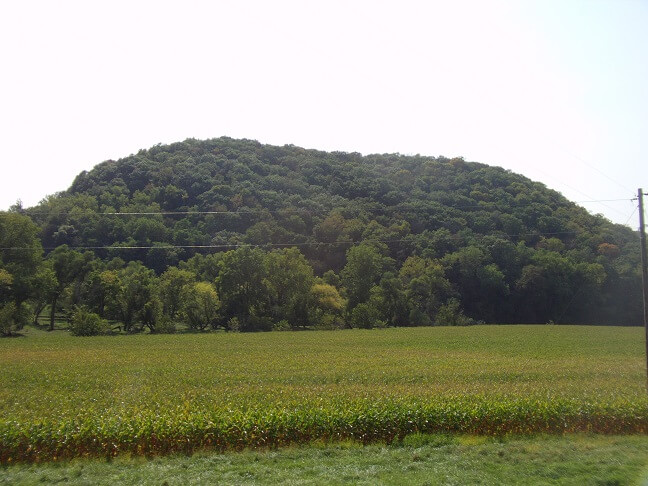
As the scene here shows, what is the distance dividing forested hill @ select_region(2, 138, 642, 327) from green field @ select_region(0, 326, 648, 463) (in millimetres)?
27269

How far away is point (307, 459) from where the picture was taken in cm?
1272

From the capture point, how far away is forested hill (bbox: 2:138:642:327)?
66.3 metres

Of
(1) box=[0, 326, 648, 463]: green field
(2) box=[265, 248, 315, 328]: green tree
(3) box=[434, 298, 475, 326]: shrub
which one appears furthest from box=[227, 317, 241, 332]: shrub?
(3) box=[434, 298, 475, 326]: shrub

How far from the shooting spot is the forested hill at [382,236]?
218ft

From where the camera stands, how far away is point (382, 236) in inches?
2933

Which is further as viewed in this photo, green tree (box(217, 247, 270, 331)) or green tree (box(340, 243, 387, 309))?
green tree (box(340, 243, 387, 309))

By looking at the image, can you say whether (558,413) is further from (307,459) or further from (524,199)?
(524,199)

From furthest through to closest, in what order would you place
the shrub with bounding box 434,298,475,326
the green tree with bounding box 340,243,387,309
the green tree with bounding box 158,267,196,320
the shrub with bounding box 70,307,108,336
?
the green tree with bounding box 340,243,387,309 → the shrub with bounding box 434,298,475,326 → the green tree with bounding box 158,267,196,320 → the shrub with bounding box 70,307,108,336

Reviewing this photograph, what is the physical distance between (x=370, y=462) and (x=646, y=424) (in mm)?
10024

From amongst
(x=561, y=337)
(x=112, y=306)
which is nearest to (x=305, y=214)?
(x=112, y=306)

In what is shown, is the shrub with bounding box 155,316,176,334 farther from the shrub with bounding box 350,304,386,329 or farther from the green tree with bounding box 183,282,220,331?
the shrub with bounding box 350,304,386,329

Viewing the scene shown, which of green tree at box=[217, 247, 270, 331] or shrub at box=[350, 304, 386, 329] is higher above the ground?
green tree at box=[217, 247, 270, 331]

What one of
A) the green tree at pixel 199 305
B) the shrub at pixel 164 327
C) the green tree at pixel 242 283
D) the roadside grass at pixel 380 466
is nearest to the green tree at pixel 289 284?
the green tree at pixel 242 283

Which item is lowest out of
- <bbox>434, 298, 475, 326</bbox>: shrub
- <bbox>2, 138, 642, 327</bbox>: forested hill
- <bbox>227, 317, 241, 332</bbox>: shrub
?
<bbox>227, 317, 241, 332</bbox>: shrub
